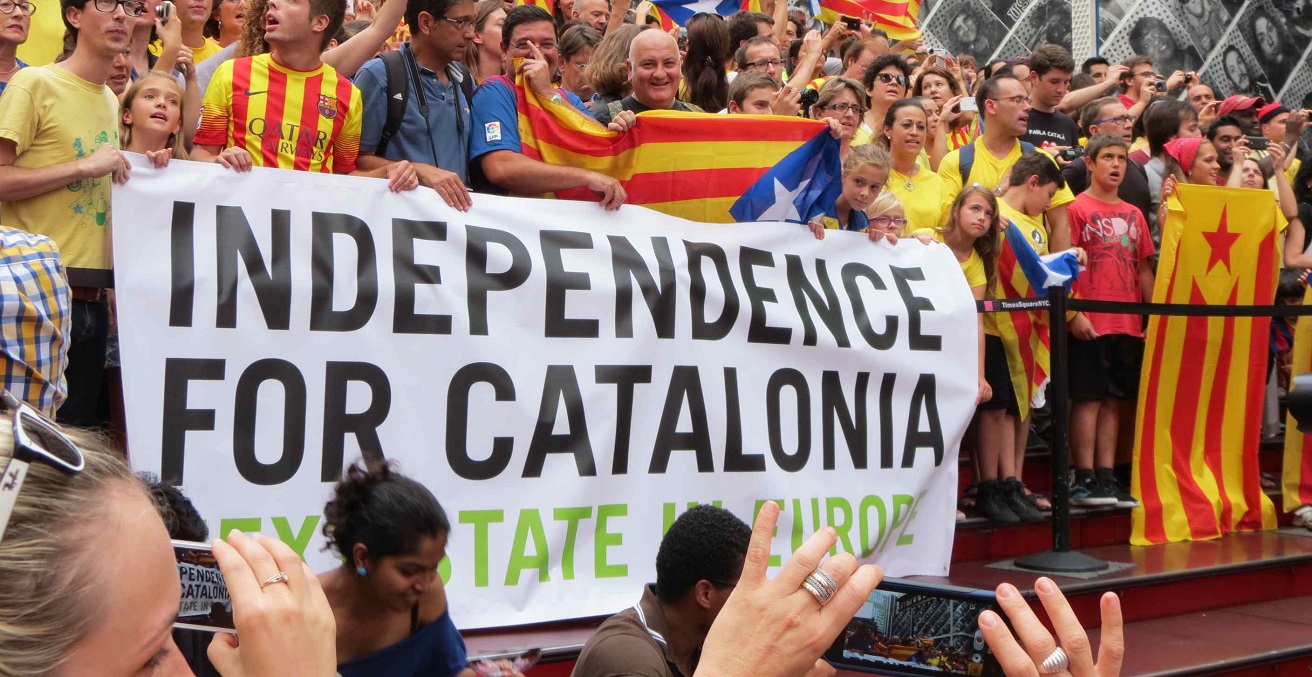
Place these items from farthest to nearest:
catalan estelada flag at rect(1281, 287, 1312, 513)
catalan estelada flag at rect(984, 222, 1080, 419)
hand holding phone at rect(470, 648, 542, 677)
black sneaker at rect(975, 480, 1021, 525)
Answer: catalan estelada flag at rect(1281, 287, 1312, 513), catalan estelada flag at rect(984, 222, 1080, 419), black sneaker at rect(975, 480, 1021, 525), hand holding phone at rect(470, 648, 542, 677)

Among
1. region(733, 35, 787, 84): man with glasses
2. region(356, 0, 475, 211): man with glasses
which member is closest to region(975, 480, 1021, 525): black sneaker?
region(733, 35, 787, 84): man with glasses

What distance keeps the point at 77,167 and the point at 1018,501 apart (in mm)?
4526

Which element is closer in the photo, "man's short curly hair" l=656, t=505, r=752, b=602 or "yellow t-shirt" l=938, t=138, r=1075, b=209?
"man's short curly hair" l=656, t=505, r=752, b=602

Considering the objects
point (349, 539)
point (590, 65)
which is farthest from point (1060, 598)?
point (590, 65)

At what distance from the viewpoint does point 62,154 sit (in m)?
4.12

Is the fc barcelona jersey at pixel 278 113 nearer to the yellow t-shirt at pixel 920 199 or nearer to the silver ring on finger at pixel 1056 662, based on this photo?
the yellow t-shirt at pixel 920 199

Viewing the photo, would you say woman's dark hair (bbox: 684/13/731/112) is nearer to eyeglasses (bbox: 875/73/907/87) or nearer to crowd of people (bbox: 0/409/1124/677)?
eyeglasses (bbox: 875/73/907/87)

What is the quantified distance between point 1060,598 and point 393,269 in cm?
320

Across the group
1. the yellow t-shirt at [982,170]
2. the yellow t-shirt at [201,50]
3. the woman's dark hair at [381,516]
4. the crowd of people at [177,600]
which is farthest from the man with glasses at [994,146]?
the crowd of people at [177,600]

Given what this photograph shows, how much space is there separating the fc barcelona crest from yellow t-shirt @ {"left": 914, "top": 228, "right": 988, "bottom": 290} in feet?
10.2

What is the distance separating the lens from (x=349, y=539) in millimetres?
3029

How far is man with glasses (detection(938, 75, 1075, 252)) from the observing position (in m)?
7.46

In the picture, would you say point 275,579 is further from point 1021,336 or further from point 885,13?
point 885,13

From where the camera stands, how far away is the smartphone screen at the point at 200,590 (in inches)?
54.1
